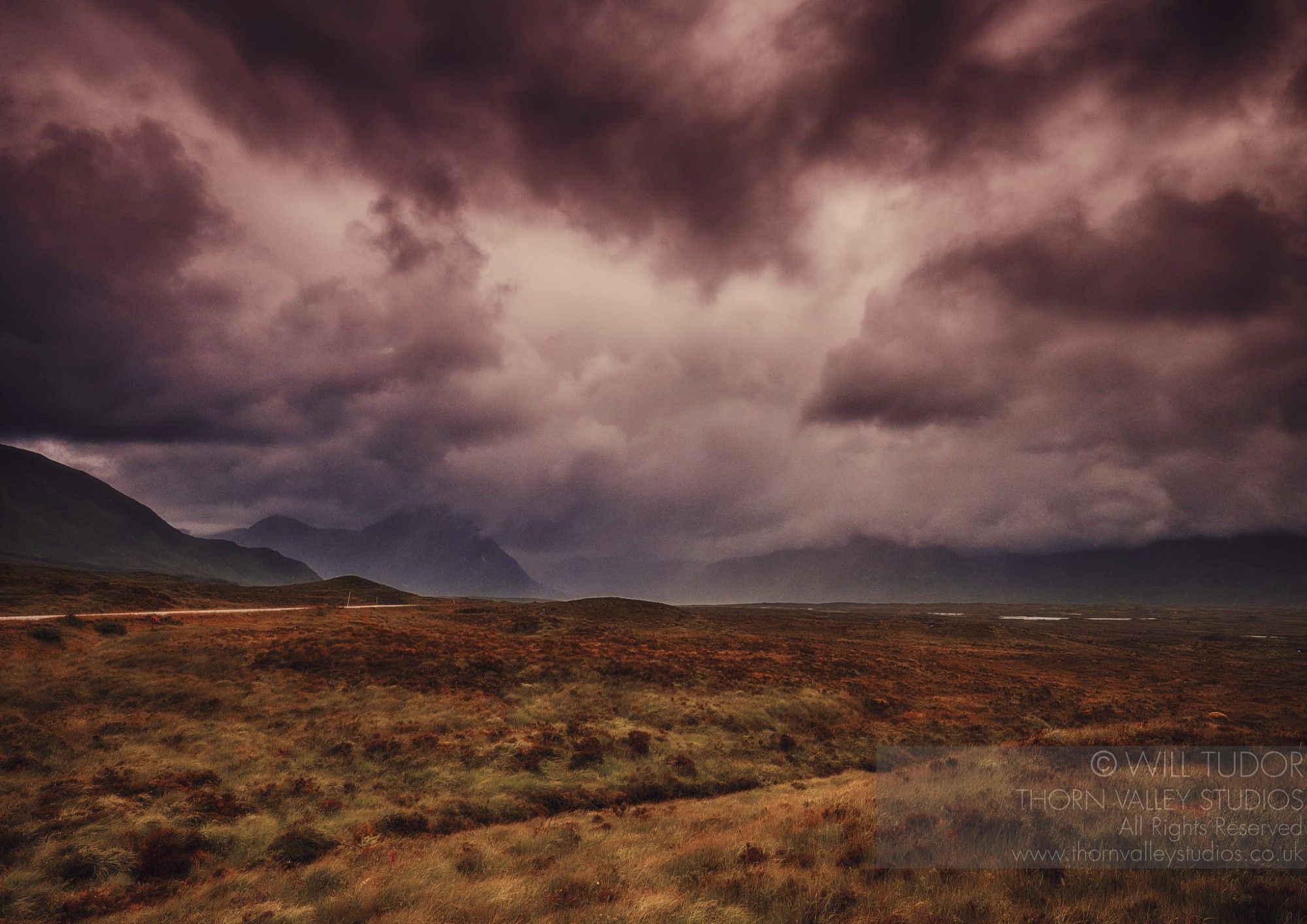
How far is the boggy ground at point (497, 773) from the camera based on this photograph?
8852mm

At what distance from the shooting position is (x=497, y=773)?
18.5 m

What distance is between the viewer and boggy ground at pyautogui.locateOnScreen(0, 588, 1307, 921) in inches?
348

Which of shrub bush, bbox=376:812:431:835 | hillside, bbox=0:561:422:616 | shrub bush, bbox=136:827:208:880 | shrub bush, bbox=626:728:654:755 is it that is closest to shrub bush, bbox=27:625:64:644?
hillside, bbox=0:561:422:616

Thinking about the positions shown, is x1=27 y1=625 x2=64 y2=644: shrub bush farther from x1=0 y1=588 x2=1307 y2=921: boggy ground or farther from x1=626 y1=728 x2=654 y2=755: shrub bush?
x1=626 y1=728 x2=654 y2=755: shrub bush

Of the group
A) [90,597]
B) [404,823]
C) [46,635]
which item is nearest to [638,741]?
[404,823]

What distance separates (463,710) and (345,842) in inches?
418

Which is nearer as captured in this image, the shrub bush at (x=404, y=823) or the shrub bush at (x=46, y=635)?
the shrub bush at (x=404, y=823)

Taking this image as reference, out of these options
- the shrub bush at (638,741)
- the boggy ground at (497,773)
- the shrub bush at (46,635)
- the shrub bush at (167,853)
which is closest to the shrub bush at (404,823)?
the boggy ground at (497,773)

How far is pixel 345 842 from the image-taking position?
1337cm

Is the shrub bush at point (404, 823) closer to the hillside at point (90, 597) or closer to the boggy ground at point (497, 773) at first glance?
the boggy ground at point (497, 773)

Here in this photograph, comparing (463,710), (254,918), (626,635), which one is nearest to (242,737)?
(463,710)

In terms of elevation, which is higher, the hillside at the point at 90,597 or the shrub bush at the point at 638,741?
the hillside at the point at 90,597

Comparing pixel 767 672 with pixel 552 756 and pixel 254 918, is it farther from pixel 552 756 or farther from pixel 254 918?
pixel 254 918

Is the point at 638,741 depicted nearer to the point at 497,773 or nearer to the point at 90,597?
the point at 497,773
